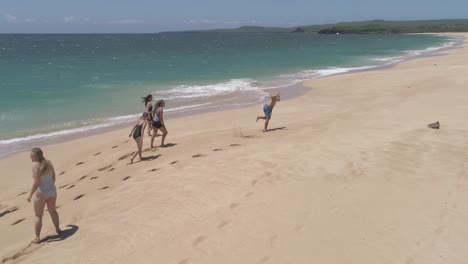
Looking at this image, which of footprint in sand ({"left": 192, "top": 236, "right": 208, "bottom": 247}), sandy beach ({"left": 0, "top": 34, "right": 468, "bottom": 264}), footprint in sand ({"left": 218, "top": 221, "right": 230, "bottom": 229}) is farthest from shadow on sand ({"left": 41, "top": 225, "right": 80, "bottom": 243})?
footprint in sand ({"left": 218, "top": 221, "right": 230, "bottom": 229})

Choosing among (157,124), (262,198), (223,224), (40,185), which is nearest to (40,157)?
(40,185)

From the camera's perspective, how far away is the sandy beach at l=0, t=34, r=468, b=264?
525 cm

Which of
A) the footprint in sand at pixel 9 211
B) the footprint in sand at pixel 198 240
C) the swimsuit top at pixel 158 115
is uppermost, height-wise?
the swimsuit top at pixel 158 115

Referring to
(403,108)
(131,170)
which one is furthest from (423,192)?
(403,108)

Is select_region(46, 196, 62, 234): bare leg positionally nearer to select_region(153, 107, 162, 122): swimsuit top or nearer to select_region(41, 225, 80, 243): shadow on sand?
select_region(41, 225, 80, 243): shadow on sand

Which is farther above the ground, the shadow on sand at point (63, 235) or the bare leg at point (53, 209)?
the bare leg at point (53, 209)

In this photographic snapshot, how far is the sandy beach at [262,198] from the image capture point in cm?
525

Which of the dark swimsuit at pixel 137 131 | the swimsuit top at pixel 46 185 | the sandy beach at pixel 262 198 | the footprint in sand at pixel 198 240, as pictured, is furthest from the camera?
the dark swimsuit at pixel 137 131

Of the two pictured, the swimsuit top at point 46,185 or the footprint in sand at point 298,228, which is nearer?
the footprint in sand at point 298,228

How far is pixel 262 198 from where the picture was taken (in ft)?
Result: 21.7

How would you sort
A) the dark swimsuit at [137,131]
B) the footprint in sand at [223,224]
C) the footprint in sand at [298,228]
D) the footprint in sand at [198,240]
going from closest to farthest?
the footprint in sand at [198,240], the footprint in sand at [298,228], the footprint in sand at [223,224], the dark swimsuit at [137,131]

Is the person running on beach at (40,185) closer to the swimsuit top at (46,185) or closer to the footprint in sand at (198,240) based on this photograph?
the swimsuit top at (46,185)

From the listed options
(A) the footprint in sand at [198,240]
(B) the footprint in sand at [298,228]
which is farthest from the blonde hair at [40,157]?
(B) the footprint in sand at [298,228]

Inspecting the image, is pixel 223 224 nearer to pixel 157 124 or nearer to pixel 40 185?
pixel 40 185
